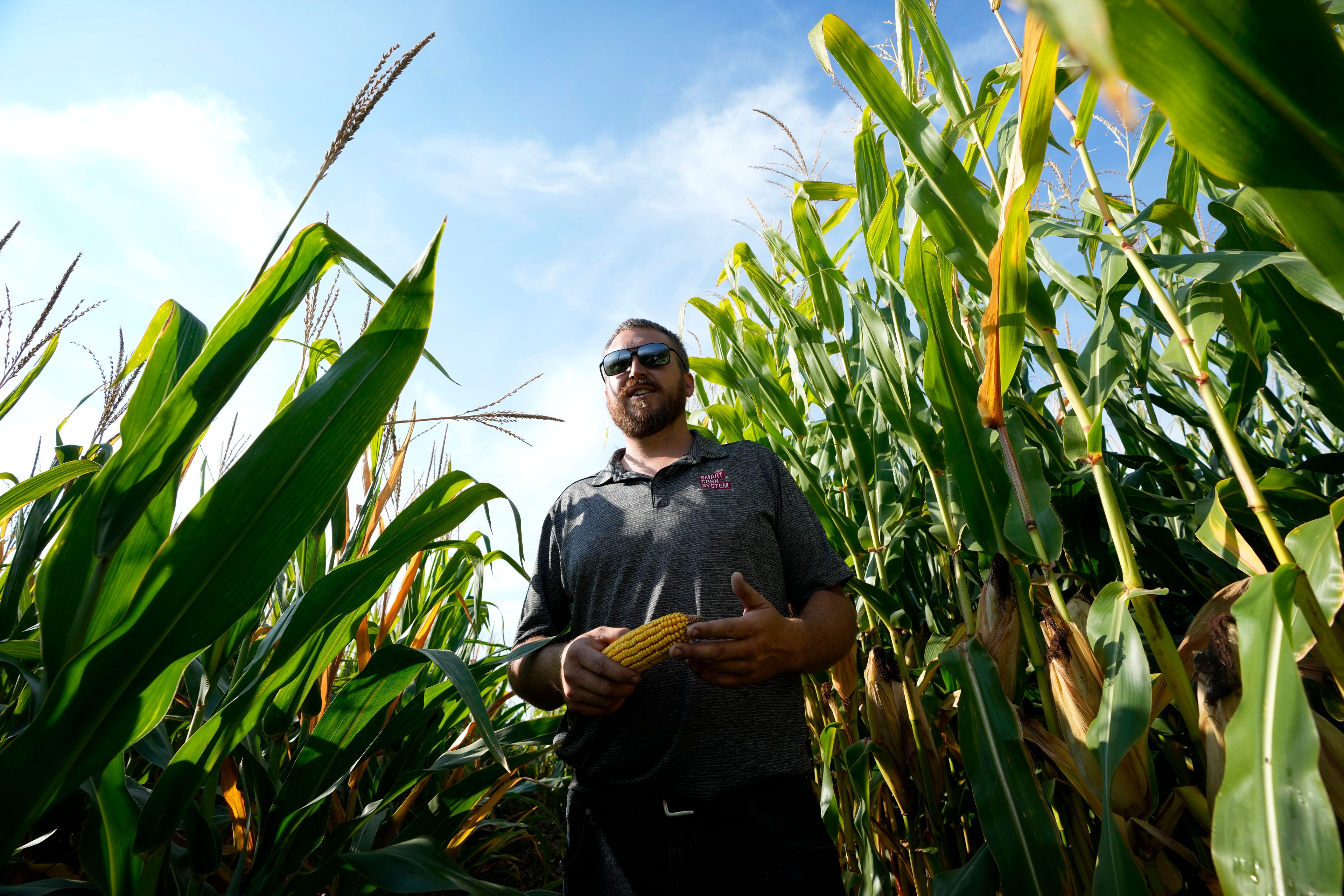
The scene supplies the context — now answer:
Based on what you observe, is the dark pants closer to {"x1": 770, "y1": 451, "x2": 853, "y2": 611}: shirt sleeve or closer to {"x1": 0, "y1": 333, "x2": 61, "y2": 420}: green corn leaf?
{"x1": 770, "y1": 451, "x2": 853, "y2": 611}: shirt sleeve

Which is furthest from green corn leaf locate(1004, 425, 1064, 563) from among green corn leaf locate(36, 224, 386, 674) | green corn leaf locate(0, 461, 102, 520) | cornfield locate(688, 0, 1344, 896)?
green corn leaf locate(0, 461, 102, 520)

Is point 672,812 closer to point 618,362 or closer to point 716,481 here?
point 716,481

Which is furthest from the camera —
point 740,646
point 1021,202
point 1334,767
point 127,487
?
point 740,646

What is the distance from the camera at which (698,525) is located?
1.54 m

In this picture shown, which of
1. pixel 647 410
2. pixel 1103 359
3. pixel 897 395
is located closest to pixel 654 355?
pixel 647 410

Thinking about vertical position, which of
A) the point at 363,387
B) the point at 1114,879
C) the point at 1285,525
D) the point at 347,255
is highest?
the point at 347,255

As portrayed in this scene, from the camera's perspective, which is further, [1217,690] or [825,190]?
[825,190]

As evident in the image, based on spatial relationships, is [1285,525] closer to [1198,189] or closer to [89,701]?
→ [1198,189]

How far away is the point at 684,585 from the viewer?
149 centimetres

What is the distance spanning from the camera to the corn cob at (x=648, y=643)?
115cm

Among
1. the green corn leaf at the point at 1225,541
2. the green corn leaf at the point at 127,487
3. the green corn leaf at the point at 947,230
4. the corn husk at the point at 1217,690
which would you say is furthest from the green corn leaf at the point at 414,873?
the green corn leaf at the point at 947,230

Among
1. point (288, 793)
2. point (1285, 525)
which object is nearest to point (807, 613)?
point (1285, 525)

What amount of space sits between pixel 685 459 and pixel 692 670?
Result: 0.61 meters

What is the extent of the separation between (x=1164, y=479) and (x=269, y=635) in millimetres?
1765
